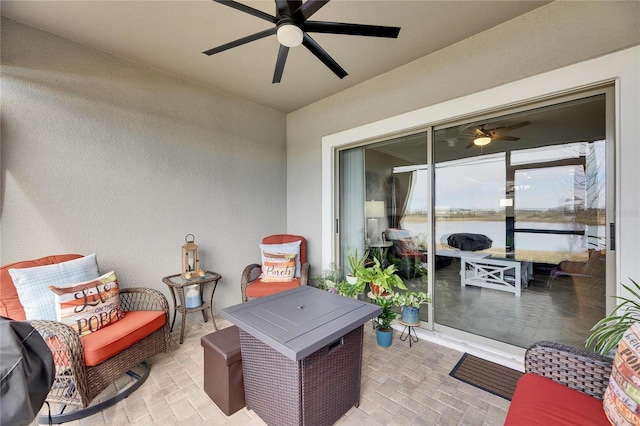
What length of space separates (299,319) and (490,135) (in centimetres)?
234

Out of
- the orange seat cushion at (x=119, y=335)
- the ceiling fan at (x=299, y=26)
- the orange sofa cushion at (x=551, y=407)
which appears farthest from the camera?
the orange seat cushion at (x=119, y=335)

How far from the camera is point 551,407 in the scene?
3.66 ft

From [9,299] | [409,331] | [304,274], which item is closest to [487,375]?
[409,331]

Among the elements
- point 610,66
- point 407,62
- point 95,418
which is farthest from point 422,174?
point 95,418

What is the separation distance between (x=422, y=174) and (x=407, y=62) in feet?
3.91

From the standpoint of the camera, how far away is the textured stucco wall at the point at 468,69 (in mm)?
1782

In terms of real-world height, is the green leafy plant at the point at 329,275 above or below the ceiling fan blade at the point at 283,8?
below

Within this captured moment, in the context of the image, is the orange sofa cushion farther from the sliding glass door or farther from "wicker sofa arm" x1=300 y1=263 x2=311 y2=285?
"wicker sofa arm" x1=300 y1=263 x2=311 y2=285

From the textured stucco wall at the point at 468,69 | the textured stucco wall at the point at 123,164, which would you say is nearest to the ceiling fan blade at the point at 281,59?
the textured stucco wall at the point at 468,69

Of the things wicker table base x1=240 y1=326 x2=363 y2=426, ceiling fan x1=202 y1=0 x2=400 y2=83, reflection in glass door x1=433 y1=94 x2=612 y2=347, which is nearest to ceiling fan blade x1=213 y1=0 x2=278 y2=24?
ceiling fan x1=202 y1=0 x2=400 y2=83

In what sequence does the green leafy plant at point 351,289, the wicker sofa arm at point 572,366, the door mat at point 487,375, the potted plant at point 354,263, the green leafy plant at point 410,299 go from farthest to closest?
1. the potted plant at point 354,263
2. the green leafy plant at point 351,289
3. the green leafy plant at point 410,299
4. the door mat at point 487,375
5. the wicker sofa arm at point 572,366

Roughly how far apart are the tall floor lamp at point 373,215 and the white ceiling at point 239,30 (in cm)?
151

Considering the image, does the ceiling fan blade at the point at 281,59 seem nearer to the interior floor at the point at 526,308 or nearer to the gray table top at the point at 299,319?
the gray table top at the point at 299,319

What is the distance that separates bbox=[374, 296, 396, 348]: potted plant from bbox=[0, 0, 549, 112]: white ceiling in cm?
243
